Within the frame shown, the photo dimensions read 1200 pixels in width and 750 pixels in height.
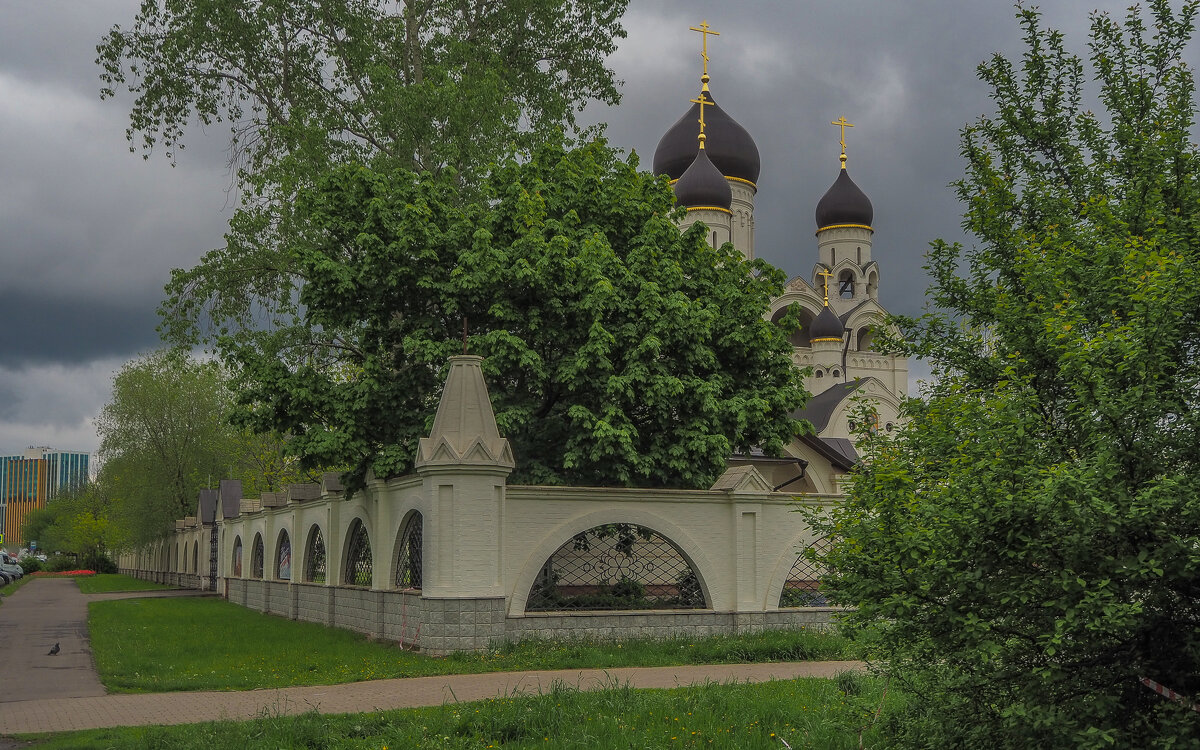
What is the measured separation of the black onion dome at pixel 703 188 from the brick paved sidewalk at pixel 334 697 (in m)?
34.4

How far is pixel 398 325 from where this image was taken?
18.3 meters

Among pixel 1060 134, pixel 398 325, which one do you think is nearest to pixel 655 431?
pixel 398 325

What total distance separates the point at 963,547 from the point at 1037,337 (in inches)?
62.6

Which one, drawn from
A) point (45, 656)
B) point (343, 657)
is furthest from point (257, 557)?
point (343, 657)

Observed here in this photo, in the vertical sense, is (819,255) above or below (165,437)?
above

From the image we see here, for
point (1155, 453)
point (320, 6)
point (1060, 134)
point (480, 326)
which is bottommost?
point (1155, 453)

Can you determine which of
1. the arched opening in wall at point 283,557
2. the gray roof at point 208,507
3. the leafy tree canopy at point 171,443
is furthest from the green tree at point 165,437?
the arched opening in wall at point 283,557

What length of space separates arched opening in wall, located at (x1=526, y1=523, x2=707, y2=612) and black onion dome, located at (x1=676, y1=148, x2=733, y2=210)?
31160 mm

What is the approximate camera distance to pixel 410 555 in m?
16.0

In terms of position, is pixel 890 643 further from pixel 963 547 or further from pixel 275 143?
pixel 275 143

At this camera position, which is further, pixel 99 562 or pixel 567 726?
pixel 99 562

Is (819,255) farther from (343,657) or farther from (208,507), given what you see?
(343,657)

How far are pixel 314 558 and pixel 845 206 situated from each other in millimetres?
44271

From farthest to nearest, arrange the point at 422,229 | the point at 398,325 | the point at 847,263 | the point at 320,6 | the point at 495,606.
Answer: the point at 847,263
the point at 320,6
the point at 398,325
the point at 422,229
the point at 495,606
